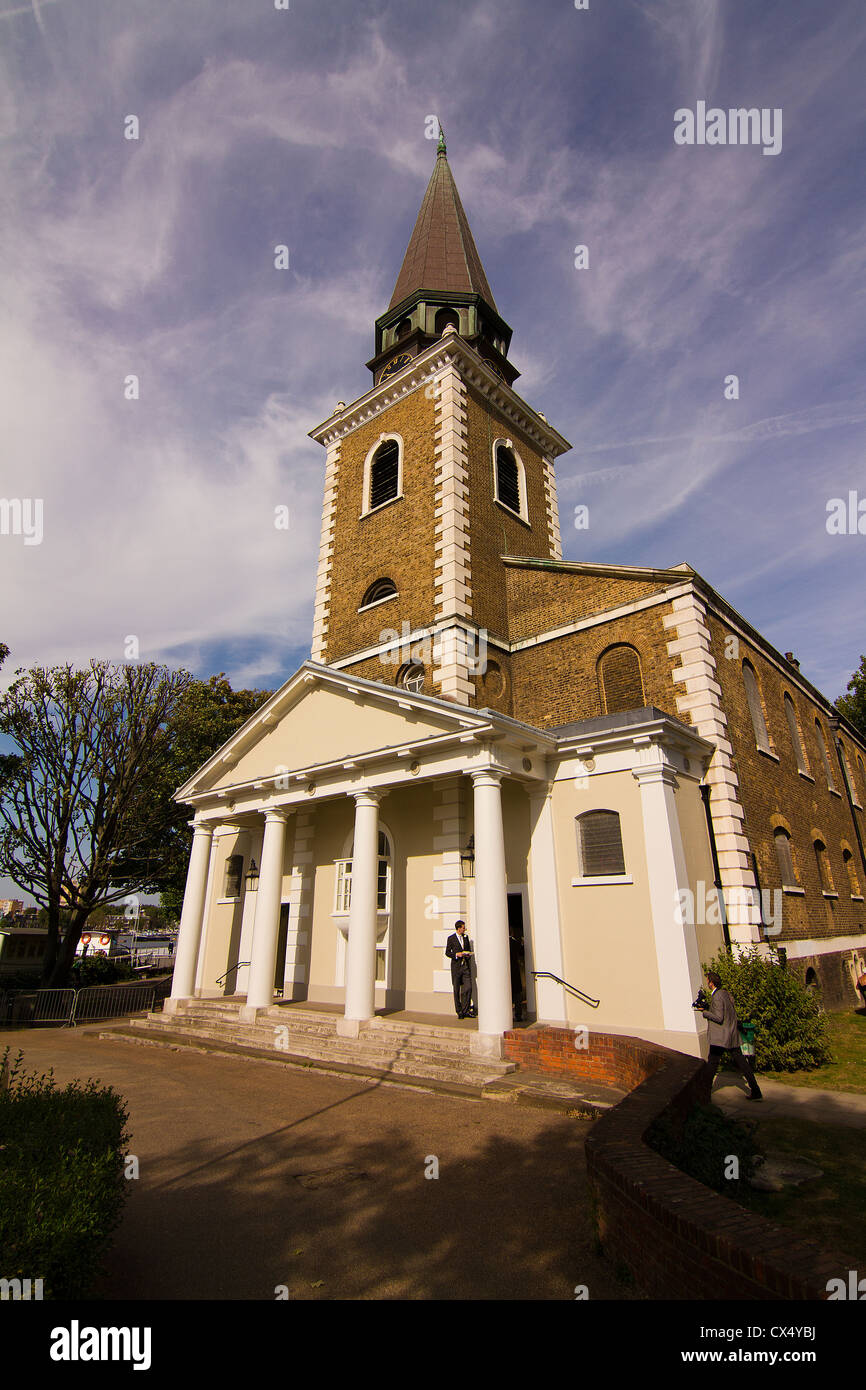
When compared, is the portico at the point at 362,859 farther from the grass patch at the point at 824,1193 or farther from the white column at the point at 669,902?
the grass patch at the point at 824,1193

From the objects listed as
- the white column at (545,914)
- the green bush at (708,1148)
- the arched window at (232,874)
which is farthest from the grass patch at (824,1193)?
the arched window at (232,874)

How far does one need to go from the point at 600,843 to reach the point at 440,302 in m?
20.2

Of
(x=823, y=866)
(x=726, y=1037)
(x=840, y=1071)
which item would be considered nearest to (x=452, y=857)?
(x=726, y=1037)

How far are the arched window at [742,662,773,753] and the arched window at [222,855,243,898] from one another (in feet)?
48.8

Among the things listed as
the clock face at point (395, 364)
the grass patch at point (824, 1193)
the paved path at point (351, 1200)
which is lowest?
the paved path at point (351, 1200)

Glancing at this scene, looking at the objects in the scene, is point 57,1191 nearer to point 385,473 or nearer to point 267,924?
point 267,924

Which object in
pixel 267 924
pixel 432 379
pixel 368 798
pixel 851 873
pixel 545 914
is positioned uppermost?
pixel 432 379

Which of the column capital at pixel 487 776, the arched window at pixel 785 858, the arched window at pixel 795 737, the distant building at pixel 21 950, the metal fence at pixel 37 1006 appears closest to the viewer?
the column capital at pixel 487 776

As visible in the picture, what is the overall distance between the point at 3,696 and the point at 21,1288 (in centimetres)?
2493

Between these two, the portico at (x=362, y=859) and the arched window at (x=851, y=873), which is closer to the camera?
the portico at (x=362, y=859)

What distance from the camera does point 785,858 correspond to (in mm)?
15602

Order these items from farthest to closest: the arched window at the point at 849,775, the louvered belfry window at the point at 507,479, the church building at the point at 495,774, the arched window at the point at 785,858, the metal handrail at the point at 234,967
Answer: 1. the arched window at the point at 849,775
2. the louvered belfry window at the point at 507,479
3. the metal handrail at the point at 234,967
4. the arched window at the point at 785,858
5. the church building at the point at 495,774

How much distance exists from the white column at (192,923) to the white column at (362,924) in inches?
250

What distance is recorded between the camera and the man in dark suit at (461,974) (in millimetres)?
12203
